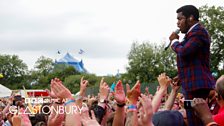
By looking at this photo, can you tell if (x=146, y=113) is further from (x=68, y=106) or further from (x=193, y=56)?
(x=193, y=56)

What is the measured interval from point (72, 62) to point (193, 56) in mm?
104273

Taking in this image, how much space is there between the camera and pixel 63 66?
336ft

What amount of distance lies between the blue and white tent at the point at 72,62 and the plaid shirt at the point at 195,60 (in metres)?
102

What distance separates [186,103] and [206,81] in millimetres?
1078

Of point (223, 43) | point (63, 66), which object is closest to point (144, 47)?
point (223, 43)

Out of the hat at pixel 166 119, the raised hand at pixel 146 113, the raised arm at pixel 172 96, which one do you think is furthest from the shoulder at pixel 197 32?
the raised hand at pixel 146 113

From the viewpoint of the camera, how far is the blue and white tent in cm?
10850

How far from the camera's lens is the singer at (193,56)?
530cm

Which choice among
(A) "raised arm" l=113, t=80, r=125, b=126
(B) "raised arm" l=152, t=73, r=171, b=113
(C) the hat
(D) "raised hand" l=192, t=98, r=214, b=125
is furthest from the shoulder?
(D) "raised hand" l=192, t=98, r=214, b=125

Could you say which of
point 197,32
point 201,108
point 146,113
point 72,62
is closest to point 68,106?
point 146,113

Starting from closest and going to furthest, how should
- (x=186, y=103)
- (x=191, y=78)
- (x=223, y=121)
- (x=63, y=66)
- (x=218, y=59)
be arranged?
(x=223, y=121) < (x=186, y=103) < (x=191, y=78) < (x=218, y=59) < (x=63, y=66)

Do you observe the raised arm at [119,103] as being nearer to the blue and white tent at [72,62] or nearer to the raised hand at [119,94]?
the raised hand at [119,94]

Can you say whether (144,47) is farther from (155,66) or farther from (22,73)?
(22,73)

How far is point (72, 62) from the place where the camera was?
109 metres
